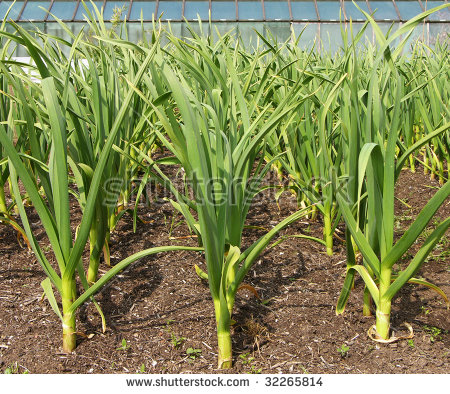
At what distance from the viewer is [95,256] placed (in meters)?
1.28

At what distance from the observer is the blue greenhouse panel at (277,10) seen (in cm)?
1094

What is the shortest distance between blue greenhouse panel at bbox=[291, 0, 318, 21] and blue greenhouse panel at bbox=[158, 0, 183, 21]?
254 cm

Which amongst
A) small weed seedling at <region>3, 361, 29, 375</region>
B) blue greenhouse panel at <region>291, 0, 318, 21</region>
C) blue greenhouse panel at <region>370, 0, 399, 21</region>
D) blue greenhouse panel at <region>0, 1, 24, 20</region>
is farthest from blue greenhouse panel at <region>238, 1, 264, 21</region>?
small weed seedling at <region>3, 361, 29, 375</region>

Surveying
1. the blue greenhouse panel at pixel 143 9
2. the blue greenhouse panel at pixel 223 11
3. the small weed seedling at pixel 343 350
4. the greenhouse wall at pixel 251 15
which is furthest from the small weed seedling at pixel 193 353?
the blue greenhouse panel at pixel 223 11

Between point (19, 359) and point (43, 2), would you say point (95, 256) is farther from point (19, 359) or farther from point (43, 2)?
point (43, 2)

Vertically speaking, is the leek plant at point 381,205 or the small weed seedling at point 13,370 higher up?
the leek plant at point 381,205

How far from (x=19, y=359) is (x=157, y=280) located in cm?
42

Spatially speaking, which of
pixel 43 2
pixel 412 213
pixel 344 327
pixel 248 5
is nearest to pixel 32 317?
pixel 344 327

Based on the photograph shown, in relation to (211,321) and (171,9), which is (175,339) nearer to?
(211,321)

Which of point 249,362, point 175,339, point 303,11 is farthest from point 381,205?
point 303,11

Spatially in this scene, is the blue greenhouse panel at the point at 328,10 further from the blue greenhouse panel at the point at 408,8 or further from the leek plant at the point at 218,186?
the leek plant at the point at 218,186

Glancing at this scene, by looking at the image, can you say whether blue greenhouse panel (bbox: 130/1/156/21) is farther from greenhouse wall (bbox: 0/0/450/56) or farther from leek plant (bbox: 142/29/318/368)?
leek plant (bbox: 142/29/318/368)

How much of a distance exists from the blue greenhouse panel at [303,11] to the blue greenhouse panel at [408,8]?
2011 millimetres

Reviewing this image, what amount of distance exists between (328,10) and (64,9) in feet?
19.2
